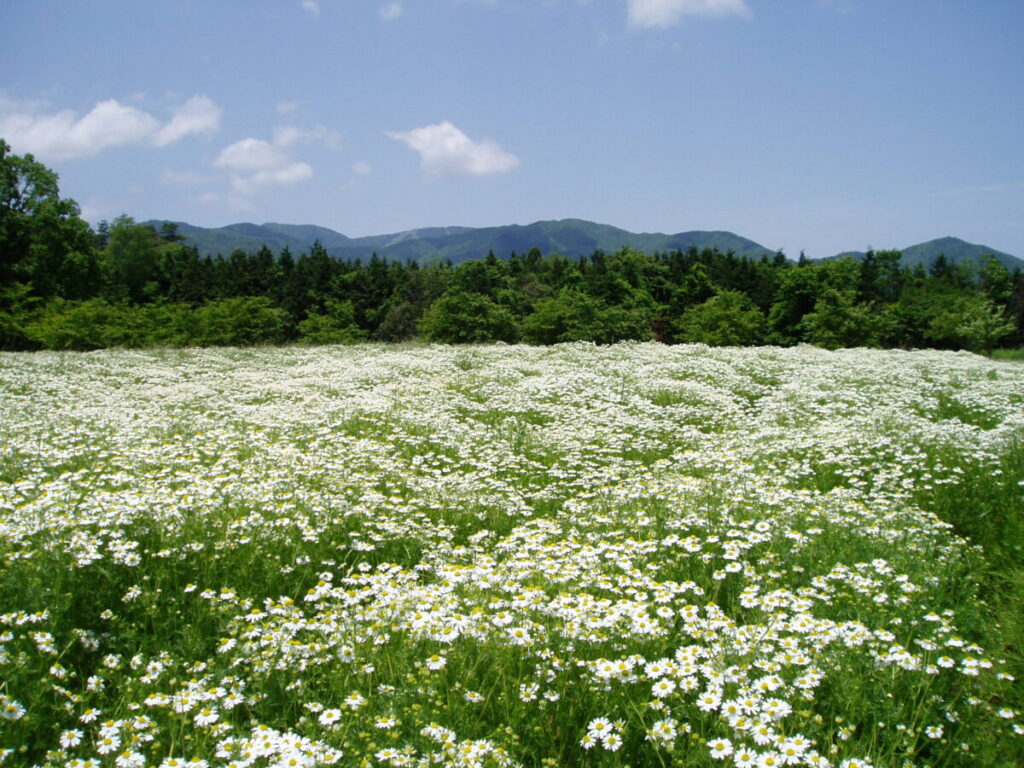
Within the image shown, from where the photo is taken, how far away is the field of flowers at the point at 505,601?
283cm

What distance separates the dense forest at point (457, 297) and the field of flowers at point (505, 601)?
30.5 metres

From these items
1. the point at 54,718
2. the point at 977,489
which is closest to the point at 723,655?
the point at 54,718

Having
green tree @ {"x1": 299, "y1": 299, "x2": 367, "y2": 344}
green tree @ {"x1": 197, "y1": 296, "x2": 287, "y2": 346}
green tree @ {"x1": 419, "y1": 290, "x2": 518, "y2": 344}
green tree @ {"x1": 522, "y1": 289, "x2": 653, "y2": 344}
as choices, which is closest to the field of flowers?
green tree @ {"x1": 197, "y1": 296, "x2": 287, "y2": 346}

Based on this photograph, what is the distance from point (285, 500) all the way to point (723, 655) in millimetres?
4191

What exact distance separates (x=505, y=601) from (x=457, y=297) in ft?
131

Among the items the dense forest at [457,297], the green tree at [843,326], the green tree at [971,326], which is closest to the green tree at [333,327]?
the dense forest at [457,297]

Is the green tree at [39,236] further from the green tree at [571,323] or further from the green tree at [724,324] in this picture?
the green tree at [724,324]

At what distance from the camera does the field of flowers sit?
9.29 ft

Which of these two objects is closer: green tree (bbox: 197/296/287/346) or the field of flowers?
the field of flowers

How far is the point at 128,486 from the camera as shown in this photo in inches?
236

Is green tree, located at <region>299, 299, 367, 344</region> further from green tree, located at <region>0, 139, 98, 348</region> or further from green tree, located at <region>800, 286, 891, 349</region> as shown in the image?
green tree, located at <region>800, 286, 891, 349</region>

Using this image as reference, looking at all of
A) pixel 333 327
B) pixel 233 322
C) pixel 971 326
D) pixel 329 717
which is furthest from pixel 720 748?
pixel 333 327

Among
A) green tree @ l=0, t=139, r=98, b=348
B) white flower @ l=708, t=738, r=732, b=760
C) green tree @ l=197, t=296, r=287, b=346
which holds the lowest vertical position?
white flower @ l=708, t=738, r=732, b=760

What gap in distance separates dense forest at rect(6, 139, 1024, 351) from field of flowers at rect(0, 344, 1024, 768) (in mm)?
30491
